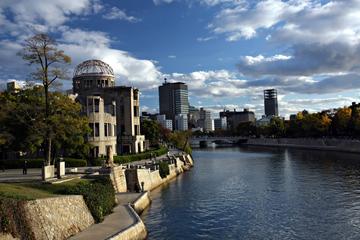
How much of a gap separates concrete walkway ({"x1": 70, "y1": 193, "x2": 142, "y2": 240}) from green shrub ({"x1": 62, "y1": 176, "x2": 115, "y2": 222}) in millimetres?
617

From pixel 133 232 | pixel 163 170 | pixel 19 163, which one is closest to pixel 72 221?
pixel 133 232

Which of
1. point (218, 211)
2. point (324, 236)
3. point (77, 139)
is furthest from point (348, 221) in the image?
point (77, 139)

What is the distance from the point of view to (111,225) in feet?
101

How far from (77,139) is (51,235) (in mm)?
33634

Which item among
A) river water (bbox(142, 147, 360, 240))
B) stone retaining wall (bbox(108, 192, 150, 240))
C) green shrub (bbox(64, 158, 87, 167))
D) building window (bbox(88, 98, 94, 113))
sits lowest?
river water (bbox(142, 147, 360, 240))

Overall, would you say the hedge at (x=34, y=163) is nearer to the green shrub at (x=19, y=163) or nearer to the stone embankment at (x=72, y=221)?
the green shrub at (x=19, y=163)

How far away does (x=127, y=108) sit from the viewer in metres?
98.7

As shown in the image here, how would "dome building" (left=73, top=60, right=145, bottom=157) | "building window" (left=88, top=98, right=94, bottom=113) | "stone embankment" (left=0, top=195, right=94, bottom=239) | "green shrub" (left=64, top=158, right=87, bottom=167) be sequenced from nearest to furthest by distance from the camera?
"stone embankment" (left=0, top=195, right=94, bottom=239) < "green shrub" (left=64, top=158, right=87, bottom=167) < "building window" (left=88, top=98, right=94, bottom=113) < "dome building" (left=73, top=60, right=145, bottom=157)

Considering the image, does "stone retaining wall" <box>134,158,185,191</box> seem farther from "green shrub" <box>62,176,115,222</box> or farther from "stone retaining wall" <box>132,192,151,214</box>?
"green shrub" <box>62,176,115,222</box>

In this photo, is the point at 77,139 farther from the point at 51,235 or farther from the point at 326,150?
the point at 326,150

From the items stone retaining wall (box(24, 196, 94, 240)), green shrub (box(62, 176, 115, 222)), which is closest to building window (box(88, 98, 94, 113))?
green shrub (box(62, 176, 115, 222))

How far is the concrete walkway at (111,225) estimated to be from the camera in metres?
27.5

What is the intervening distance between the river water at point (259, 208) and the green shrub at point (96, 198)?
3928mm

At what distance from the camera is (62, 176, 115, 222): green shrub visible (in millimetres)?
32875
